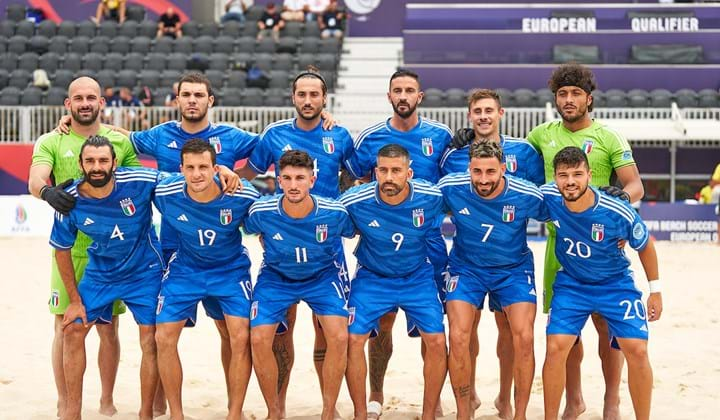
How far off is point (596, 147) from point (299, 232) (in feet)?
7.11

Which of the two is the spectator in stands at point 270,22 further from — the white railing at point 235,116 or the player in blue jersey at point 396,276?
the player in blue jersey at point 396,276

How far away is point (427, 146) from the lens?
7.07m

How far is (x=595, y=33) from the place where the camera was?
71.9 ft

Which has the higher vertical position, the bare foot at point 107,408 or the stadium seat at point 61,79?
the stadium seat at point 61,79

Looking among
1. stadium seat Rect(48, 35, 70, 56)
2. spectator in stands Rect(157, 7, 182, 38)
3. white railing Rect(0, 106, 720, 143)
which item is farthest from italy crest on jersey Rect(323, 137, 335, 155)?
stadium seat Rect(48, 35, 70, 56)

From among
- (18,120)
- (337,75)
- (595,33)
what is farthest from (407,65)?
(18,120)

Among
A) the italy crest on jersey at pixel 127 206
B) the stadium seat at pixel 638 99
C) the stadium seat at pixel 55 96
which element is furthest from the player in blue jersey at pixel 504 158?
the stadium seat at pixel 55 96

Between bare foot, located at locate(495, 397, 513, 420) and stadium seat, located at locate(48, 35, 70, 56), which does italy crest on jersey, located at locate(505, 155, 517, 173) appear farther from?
stadium seat, located at locate(48, 35, 70, 56)

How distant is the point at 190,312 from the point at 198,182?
89cm

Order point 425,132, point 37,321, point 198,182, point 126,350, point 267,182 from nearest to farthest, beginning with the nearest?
point 198,182
point 425,132
point 126,350
point 37,321
point 267,182

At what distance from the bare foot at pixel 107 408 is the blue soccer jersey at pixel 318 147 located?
202cm

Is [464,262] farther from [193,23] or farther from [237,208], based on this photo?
[193,23]

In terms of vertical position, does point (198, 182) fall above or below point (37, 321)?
above

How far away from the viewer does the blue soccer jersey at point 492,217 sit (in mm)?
6406
